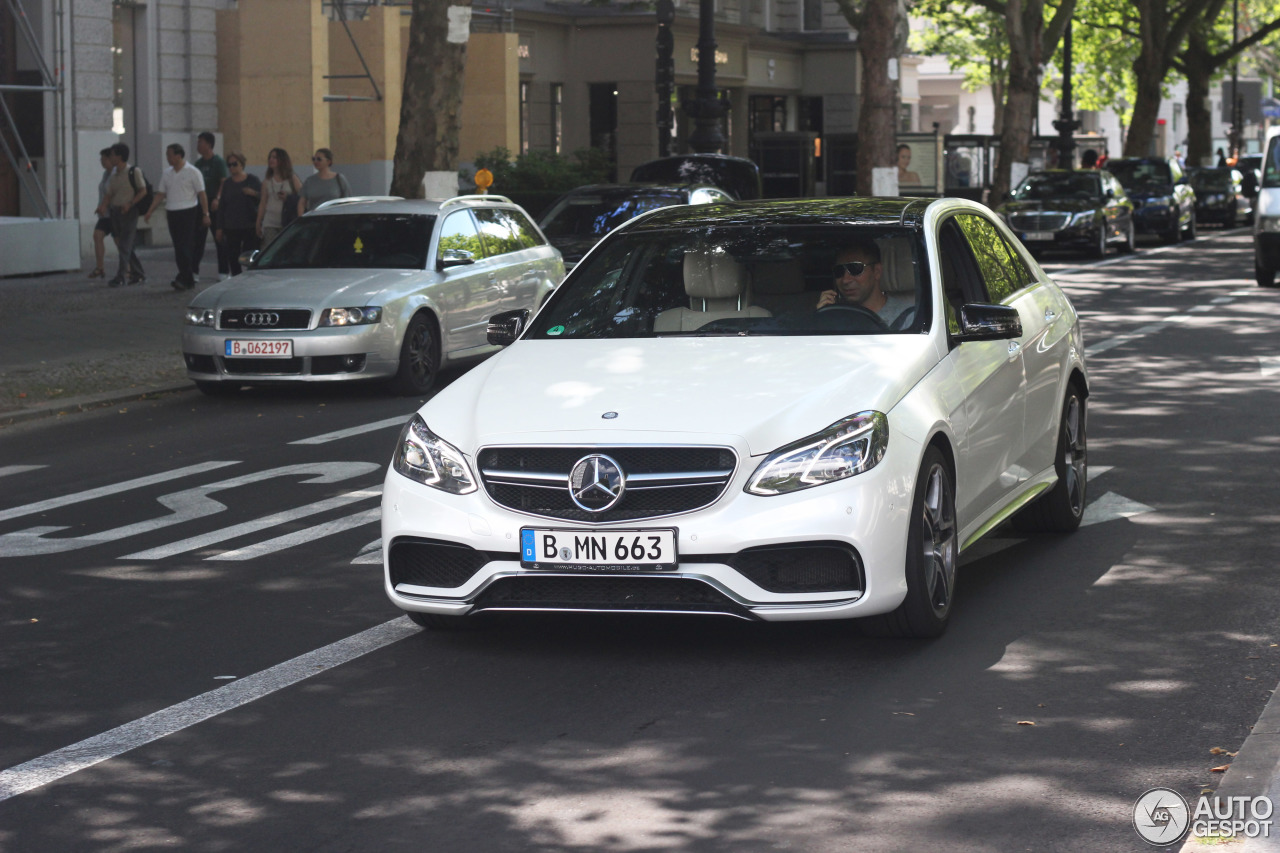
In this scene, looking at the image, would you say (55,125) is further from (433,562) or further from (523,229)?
(433,562)

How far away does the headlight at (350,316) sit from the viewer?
1428cm

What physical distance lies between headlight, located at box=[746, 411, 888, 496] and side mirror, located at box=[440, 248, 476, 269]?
930 cm

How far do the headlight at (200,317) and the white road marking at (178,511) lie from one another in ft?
11.7

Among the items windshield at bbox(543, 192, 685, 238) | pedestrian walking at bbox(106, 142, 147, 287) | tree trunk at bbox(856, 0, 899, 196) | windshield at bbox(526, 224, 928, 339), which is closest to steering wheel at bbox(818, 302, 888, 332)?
windshield at bbox(526, 224, 928, 339)

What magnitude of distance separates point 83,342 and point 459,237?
429 cm

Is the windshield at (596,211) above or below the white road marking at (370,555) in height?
above

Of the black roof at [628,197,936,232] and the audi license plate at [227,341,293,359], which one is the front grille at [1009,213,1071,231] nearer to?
the audi license plate at [227,341,293,359]

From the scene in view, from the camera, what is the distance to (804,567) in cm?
626

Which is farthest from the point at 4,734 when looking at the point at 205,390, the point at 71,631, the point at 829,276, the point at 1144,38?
the point at 1144,38

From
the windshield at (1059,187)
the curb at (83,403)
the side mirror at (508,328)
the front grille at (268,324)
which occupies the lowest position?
the curb at (83,403)

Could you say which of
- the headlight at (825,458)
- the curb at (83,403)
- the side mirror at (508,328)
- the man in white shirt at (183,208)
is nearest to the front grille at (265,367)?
the curb at (83,403)

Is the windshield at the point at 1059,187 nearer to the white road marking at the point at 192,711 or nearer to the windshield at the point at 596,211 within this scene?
the windshield at the point at 596,211

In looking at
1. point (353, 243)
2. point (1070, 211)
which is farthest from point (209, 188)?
point (1070, 211)

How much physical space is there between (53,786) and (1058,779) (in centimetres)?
273
